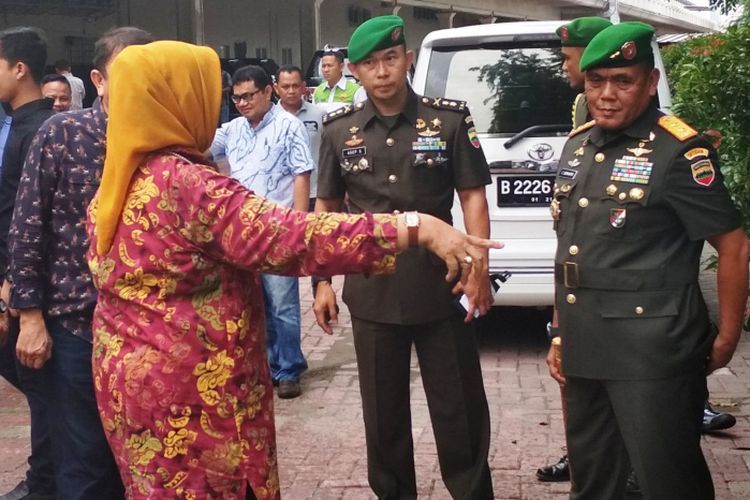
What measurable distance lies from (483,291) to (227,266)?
2.26 feet

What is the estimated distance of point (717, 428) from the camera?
17.6 ft

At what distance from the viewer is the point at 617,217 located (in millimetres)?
3301

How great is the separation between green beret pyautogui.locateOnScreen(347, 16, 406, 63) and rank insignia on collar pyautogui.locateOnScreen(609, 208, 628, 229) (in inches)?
45.1

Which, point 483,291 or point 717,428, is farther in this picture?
point 717,428

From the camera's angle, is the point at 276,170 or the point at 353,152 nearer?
the point at 353,152

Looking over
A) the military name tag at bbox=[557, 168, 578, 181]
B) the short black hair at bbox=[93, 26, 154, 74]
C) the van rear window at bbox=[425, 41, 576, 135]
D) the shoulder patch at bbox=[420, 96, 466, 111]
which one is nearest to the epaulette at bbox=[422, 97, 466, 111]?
the shoulder patch at bbox=[420, 96, 466, 111]

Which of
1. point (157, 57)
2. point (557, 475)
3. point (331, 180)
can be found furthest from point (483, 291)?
point (557, 475)

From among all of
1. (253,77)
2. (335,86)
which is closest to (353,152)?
(253,77)

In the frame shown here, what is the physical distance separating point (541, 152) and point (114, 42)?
329cm

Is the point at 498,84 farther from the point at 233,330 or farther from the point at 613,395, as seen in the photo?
the point at 233,330

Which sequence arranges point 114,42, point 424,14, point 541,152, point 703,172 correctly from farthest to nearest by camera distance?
point 424,14
point 541,152
point 114,42
point 703,172

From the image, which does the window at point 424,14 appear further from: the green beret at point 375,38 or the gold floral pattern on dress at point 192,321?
the gold floral pattern on dress at point 192,321

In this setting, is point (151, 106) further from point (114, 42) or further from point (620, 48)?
point (620, 48)

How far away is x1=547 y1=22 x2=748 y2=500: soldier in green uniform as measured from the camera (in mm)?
3217
